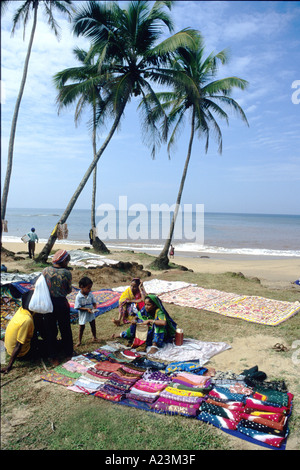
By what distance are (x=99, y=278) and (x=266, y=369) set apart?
6.45 metres

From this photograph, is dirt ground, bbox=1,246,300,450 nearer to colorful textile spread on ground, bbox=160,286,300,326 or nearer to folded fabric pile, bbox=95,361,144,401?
folded fabric pile, bbox=95,361,144,401

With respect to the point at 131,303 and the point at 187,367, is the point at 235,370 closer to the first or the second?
the point at 187,367

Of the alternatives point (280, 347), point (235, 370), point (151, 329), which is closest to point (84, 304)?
point (151, 329)

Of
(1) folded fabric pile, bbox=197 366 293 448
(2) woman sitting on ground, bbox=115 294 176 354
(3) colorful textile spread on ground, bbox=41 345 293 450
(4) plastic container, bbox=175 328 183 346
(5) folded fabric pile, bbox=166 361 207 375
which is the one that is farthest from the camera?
(4) plastic container, bbox=175 328 183 346

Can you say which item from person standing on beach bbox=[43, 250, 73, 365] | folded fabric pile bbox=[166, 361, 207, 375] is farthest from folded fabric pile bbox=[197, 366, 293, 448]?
person standing on beach bbox=[43, 250, 73, 365]

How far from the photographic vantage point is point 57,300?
4.58m

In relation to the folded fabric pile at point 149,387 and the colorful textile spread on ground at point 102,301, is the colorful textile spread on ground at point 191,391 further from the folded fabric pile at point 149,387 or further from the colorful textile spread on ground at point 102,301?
the colorful textile spread on ground at point 102,301

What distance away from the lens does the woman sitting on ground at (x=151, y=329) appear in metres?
5.34

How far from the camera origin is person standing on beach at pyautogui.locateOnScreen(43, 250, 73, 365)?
4.52 meters

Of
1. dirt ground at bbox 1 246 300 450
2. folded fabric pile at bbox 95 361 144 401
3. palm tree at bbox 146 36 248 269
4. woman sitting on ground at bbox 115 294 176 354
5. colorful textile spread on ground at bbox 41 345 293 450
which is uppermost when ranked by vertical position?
palm tree at bbox 146 36 248 269

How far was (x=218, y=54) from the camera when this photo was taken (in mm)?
13992

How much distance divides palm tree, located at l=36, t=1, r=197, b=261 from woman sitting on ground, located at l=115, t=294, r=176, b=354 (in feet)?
23.5
